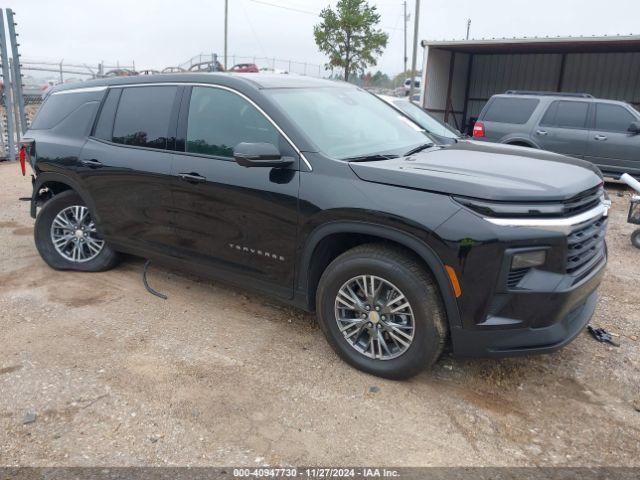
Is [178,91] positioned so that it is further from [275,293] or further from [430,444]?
[430,444]

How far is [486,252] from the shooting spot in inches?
111

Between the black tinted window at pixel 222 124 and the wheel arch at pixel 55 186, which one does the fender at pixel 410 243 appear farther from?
the wheel arch at pixel 55 186

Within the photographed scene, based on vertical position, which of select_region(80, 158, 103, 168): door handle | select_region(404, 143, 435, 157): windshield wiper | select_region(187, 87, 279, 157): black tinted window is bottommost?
select_region(80, 158, 103, 168): door handle

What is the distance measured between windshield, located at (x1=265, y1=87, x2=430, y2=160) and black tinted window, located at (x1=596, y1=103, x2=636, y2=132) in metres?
7.36

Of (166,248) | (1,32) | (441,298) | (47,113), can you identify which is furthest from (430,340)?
(1,32)

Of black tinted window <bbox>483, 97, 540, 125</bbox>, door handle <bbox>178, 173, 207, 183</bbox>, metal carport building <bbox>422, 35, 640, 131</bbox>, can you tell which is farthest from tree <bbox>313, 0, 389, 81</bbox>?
door handle <bbox>178, 173, 207, 183</bbox>

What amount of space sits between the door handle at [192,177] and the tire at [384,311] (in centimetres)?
123

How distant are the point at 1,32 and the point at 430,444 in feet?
38.6

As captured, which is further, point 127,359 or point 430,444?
point 127,359

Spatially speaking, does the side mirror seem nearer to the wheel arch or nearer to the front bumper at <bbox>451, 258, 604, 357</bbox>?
the front bumper at <bbox>451, 258, 604, 357</bbox>

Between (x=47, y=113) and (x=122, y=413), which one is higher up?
(x=47, y=113)

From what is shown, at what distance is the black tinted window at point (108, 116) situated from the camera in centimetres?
467

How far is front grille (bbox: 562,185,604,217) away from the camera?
2.95m

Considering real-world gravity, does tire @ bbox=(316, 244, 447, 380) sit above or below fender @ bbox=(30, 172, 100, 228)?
below
